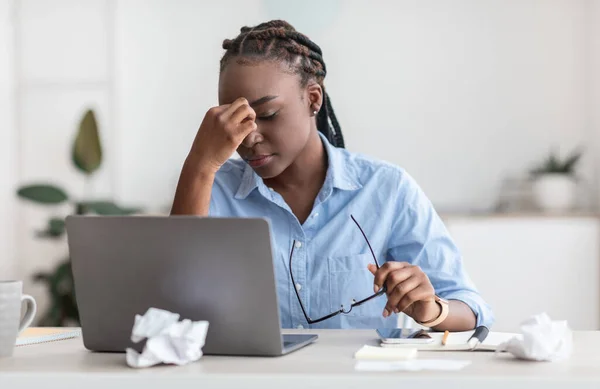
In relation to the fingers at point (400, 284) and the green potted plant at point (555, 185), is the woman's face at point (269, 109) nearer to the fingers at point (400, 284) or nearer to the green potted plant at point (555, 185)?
the fingers at point (400, 284)

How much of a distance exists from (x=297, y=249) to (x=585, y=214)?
2.09m

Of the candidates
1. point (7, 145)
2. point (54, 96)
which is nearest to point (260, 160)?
point (54, 96)

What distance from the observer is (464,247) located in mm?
3451

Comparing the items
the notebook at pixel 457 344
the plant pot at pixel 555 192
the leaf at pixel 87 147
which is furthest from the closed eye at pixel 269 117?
the leaf at pixel 87 147

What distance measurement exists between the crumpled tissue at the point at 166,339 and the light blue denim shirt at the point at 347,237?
2.38 ft

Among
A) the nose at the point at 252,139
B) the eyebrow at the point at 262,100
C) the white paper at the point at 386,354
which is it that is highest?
the eyebrow at the point at 262,100

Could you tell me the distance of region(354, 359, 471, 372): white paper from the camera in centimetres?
94

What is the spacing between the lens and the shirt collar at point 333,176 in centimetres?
176

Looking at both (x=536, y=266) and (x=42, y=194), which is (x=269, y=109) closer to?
(x=536, y=266)

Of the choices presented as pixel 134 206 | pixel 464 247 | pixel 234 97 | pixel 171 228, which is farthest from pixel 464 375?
pixel 134 206

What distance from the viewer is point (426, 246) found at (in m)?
1.69

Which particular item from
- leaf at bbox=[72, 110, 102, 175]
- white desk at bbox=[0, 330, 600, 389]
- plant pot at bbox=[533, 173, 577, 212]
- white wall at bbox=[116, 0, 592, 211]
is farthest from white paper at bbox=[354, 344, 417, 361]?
leaf at bbox=[72, 110, 102, 175]

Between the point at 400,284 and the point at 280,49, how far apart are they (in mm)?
686

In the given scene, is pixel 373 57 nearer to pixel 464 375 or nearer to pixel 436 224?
pixel 436 224
